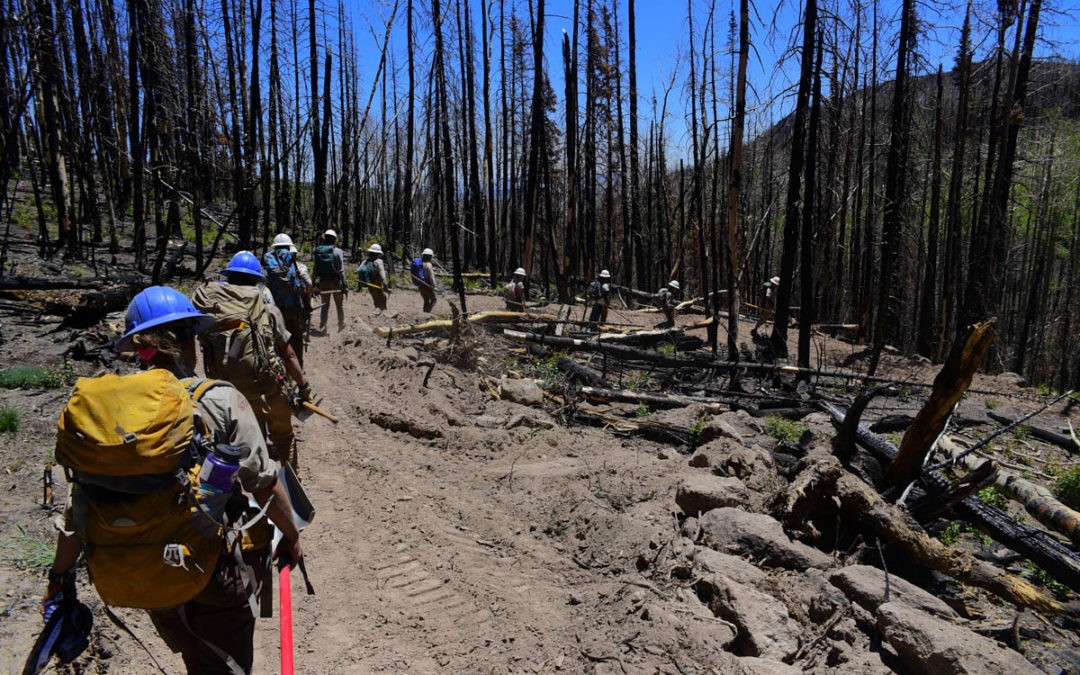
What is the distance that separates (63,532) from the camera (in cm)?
210

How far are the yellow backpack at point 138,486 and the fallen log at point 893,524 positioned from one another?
4.63 metres

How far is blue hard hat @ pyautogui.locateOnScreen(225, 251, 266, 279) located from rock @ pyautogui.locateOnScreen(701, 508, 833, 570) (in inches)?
169

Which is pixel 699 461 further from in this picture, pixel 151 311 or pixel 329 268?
pixel 329 268

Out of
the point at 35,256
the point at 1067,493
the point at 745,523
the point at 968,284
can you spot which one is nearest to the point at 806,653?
the point at 745,523

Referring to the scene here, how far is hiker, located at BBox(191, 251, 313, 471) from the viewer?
448 cm

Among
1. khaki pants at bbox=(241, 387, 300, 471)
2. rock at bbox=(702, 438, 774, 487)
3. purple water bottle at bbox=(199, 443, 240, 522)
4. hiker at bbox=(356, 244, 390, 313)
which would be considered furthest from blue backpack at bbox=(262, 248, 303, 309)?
purple water bottle at bbox=(199, 443, 240, 522)

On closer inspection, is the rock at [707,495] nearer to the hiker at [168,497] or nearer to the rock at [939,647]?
the rock at [939,647]

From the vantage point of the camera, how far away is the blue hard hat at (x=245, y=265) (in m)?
4.84

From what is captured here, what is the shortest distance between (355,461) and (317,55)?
19461 mm

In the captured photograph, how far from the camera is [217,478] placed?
7.11 feet

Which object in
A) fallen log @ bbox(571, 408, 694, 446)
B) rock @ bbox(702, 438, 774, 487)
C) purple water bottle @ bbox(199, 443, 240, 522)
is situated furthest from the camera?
fallen log @ bbox(571, 408, 694, 446)

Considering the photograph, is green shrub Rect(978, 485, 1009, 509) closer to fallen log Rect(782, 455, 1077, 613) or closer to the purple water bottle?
fallen log Rect(782, 455, 1077, 613)

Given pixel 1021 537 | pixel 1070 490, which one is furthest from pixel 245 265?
pixel 1070 490

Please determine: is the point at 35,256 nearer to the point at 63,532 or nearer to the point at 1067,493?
the point at 63,532
